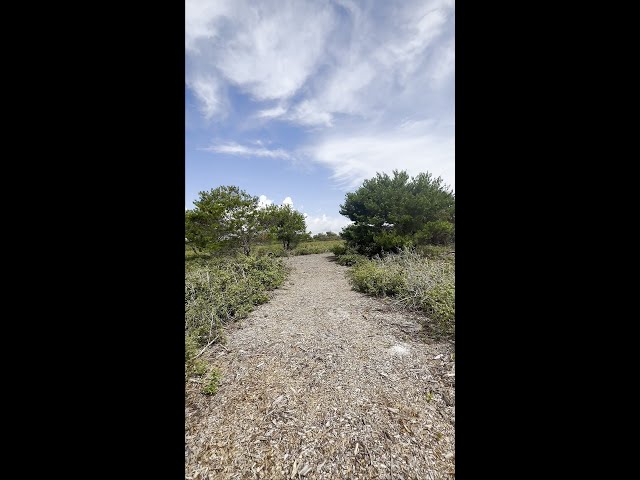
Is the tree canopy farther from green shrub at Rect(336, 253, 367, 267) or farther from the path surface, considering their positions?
the path surface

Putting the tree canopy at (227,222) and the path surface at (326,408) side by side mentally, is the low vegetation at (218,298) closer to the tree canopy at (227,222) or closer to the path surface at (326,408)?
the path surface at (326,408)

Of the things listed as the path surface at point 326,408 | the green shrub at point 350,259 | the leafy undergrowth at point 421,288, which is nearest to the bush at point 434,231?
the green shrub at point 350,259

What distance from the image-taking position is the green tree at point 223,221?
802 cm

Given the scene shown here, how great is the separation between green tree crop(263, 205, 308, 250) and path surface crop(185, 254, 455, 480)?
7.61 m

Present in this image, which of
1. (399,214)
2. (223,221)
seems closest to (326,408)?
(223,221)

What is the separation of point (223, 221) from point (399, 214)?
7283 mm

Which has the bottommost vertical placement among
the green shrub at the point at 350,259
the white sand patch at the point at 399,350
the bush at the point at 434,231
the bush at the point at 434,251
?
the white sand patch at the point at 399,350

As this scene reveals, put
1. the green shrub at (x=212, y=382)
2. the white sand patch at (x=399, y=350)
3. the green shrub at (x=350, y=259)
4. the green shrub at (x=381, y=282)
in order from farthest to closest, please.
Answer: the green shrub at (x=350, y=259) → the green shrub at (x=381, y=282) → the white sand patch at (x=399, y=350) → the green shrub at (x=212, y=382)

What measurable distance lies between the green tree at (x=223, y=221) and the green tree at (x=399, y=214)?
191 inches
